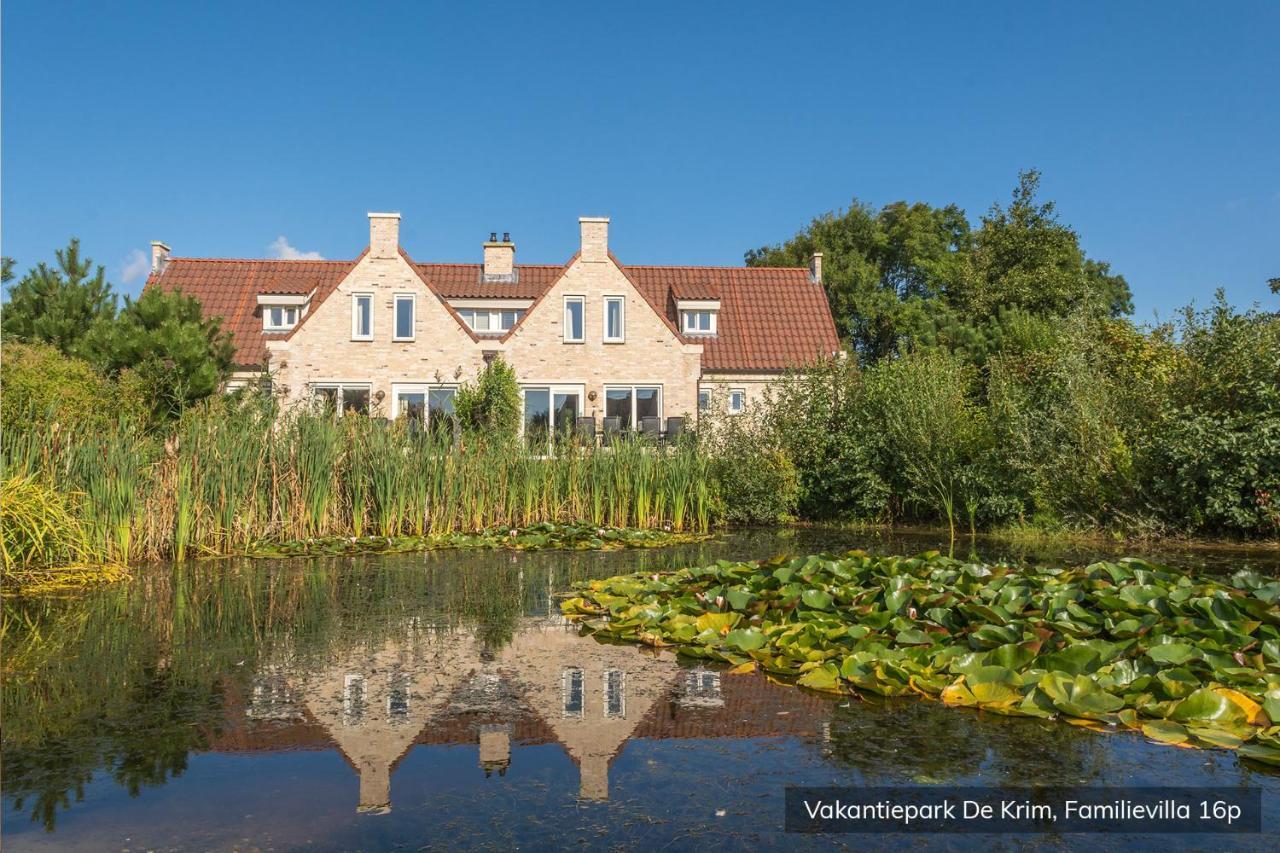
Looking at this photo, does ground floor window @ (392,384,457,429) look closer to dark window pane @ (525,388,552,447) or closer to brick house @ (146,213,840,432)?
brick house @ (146,213,840,432)

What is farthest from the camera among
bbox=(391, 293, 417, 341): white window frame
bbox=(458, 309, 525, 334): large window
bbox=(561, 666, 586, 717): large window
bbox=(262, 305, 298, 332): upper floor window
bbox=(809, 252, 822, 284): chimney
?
bbox=(809, 252, 822, 284): chimney

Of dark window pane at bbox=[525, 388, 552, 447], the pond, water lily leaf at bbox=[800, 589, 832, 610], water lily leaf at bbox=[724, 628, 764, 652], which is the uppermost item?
dark window pane at bbox=[525, 388, 552, 447]

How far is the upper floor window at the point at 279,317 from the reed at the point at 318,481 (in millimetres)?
15347

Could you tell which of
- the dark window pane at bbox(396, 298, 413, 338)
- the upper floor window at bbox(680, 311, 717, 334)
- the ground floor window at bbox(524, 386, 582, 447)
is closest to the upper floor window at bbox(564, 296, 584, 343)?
the ground floor window at bbox(524, 386, 582, 447)

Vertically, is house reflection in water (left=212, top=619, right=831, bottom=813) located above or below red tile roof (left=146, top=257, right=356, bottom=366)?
below

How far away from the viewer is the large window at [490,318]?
28.9 metres

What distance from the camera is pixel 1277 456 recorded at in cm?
1323

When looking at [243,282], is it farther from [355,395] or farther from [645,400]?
[645,400]

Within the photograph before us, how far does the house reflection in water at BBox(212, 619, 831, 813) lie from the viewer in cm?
492

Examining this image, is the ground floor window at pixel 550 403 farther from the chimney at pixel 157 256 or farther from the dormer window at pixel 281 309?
the chimney at pixel 157 256

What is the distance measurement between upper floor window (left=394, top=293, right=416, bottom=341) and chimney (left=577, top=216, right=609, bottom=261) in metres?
4.84

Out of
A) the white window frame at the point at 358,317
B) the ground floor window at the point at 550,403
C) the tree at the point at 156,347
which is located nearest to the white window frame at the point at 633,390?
the ground floor window at the point at 550,403

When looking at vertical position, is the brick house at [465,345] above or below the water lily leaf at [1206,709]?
above

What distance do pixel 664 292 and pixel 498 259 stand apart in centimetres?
548
